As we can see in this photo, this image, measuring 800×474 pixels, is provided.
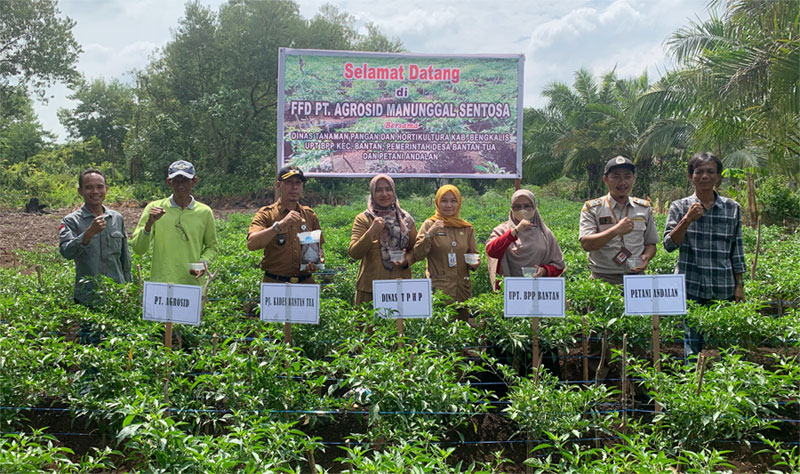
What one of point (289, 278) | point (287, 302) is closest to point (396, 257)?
point (289, 278)

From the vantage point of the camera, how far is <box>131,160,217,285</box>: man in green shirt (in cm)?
439

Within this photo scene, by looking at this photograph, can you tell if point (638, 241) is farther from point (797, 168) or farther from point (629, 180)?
point (797, 168)

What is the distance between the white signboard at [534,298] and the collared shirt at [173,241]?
222 centimetres

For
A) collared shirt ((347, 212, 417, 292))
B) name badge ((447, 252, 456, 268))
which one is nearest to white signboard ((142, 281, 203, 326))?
collared shirt ((347, 212, 417, 292))

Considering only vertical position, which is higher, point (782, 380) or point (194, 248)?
point (194, 248)

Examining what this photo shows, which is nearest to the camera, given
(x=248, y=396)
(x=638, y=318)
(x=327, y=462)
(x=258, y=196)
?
(x=248, y=396)

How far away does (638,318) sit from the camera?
13.1 ft

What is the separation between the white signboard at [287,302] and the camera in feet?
11.6

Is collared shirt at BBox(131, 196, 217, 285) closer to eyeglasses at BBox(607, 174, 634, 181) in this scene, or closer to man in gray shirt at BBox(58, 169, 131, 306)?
man in gray shirt at BBox(58, 169, 131, 306)

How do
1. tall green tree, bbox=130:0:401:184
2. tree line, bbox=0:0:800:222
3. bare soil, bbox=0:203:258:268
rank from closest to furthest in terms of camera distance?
bare soil, bbox=0:203:258:268, tree line, bbox=0:0:800:222, tall green tree, bbox=130:0:401:184

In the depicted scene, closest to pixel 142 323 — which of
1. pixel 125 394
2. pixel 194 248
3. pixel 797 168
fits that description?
pixel 194 248

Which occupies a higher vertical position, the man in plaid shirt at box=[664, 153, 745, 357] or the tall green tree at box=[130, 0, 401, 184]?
the tall green tree at box=[130, 0, 401, 184]

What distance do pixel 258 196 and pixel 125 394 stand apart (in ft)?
72.6

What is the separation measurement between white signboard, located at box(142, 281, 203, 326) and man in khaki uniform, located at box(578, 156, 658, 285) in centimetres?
270
